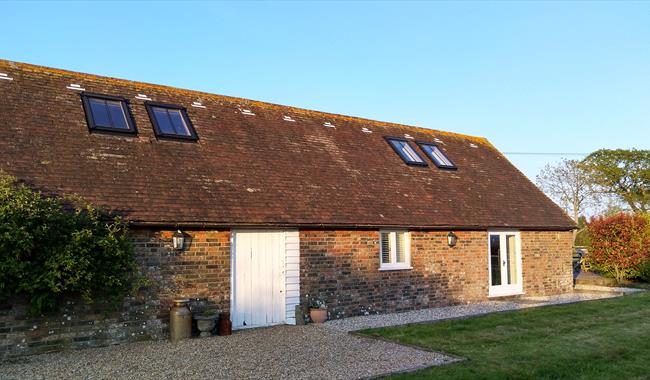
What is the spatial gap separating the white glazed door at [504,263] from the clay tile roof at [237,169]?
594 mm

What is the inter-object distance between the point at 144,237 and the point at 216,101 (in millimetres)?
6375

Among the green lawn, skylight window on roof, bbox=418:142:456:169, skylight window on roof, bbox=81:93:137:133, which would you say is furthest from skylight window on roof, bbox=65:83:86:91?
skylight window on roof, bbox=418:142:456:169

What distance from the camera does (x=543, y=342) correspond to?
9.24m

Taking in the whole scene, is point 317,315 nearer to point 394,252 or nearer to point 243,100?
point 394,252

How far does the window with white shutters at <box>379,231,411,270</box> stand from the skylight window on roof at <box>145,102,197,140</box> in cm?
536

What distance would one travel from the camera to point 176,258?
406 inches

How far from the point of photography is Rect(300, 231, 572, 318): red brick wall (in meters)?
12.2

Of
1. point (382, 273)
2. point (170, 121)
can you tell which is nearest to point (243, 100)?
point (170, 121)

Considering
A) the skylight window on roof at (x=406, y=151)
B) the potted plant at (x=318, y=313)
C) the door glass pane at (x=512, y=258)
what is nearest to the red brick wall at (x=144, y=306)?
the potted plant at (x=318, y=313)

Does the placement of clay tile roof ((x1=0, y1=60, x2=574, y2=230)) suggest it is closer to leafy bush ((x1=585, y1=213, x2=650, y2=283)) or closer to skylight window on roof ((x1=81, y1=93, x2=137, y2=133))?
skylight window on roof ((x1=81, y1=93, x2=137, y2=133))

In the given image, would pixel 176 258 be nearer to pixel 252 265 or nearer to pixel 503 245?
pixel 252 265

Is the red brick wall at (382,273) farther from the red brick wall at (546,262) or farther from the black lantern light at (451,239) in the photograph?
the red brick wall at (546,262)

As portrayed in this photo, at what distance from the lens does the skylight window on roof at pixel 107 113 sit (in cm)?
1181

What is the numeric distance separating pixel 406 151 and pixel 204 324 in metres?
9.58
